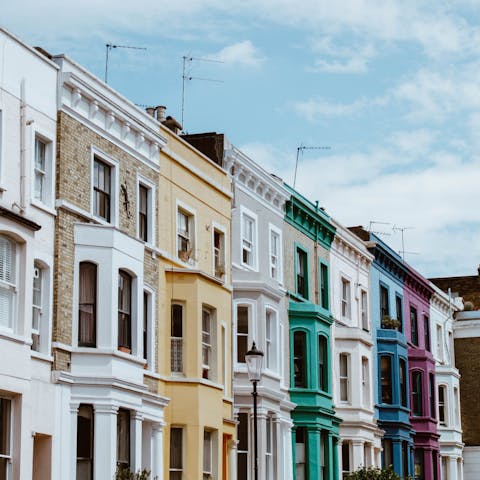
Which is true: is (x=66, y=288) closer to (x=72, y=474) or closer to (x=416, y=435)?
(x=72, y=474)

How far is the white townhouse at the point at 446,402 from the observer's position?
63938 mm

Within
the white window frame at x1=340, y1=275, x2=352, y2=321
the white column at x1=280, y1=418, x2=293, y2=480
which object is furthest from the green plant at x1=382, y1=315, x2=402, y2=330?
the white column at x1=280, y1=418, x2=293, y2=480

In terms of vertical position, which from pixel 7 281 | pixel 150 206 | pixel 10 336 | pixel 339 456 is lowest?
pixel 339 456

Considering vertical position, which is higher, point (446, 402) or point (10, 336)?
point (446, 402)

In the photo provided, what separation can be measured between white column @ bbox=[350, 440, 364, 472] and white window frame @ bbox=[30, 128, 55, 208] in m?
23.1

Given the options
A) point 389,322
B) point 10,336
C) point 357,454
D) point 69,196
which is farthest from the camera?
point 389,322

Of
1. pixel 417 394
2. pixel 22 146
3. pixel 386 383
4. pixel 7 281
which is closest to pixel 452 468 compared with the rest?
→ pixel 417 394

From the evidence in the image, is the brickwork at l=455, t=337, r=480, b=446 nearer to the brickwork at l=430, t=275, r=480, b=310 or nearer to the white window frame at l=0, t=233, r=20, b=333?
the brickwork at l=430, t=275, r=480, b=310

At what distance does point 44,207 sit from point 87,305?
3.13 meters

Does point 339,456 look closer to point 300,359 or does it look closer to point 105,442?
point 300,359

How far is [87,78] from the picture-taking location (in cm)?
3316

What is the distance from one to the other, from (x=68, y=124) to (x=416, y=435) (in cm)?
3169

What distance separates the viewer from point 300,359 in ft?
153

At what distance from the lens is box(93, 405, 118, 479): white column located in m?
31.8
